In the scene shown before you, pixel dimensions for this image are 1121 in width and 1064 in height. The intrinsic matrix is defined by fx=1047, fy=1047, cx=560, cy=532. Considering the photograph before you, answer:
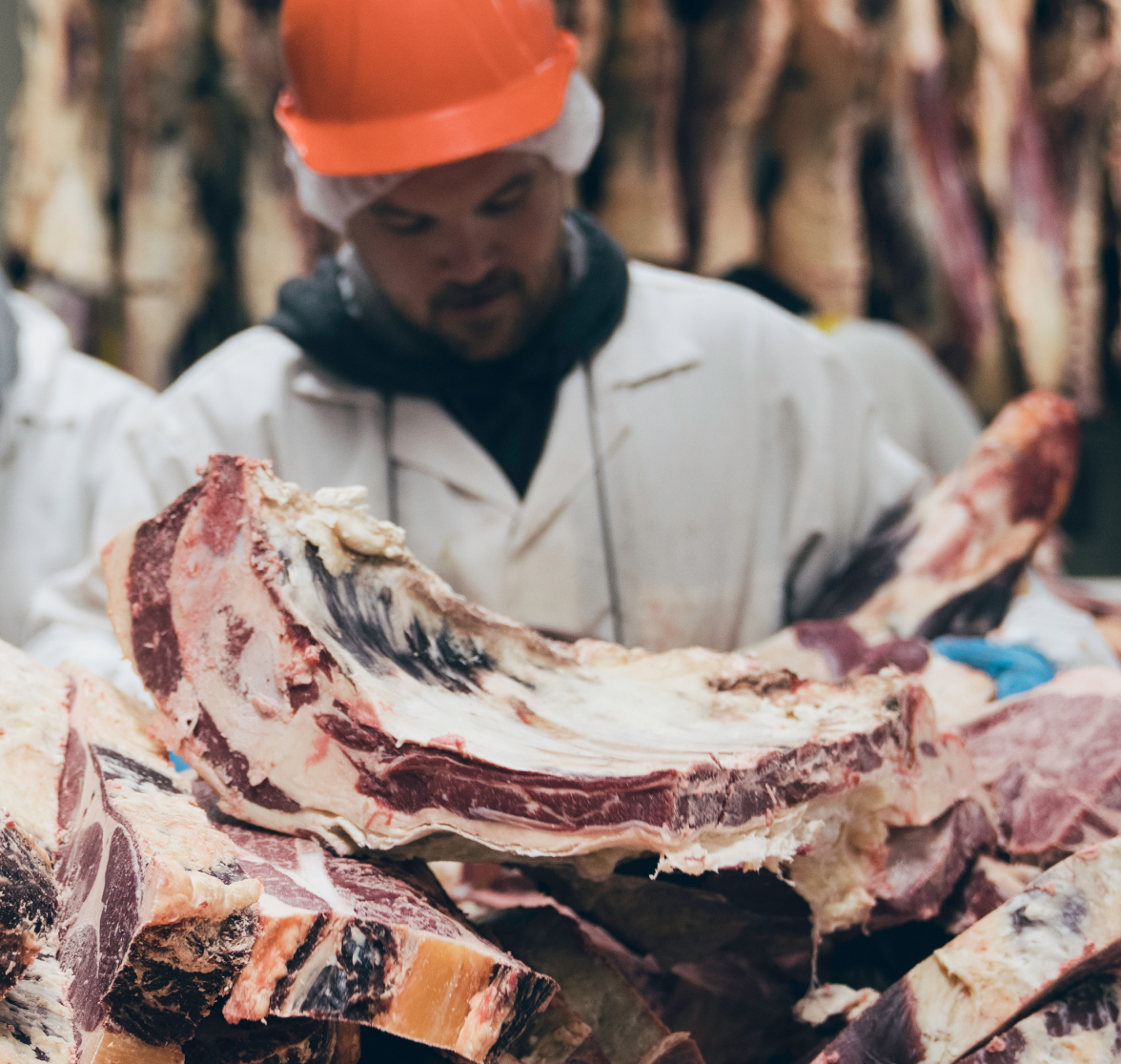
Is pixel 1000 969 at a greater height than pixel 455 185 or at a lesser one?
lesser

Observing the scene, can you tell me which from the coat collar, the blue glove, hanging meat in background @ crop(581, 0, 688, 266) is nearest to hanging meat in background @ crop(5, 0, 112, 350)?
hanging meat in background @ crop(581, 0, 688, 266)

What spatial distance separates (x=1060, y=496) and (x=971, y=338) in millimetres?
2246

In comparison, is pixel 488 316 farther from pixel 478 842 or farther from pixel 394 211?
pixel 478 842

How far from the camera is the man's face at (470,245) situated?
1273mm

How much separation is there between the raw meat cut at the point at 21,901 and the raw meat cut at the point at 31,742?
4 centimetres

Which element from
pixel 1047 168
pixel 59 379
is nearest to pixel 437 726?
pixel 59 379

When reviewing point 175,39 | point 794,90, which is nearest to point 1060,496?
point 794,90

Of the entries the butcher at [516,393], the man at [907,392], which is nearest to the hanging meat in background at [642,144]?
the man at [907,392]

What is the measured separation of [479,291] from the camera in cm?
136

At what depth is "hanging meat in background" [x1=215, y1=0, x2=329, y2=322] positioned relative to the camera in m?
2.52

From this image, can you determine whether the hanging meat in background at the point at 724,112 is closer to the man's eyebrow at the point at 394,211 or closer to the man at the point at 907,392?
the man at the point at 907,392

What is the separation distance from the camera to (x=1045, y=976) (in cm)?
65

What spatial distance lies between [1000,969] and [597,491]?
96 centimetres

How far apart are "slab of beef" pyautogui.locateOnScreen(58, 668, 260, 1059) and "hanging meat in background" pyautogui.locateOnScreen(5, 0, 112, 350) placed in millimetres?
2341
